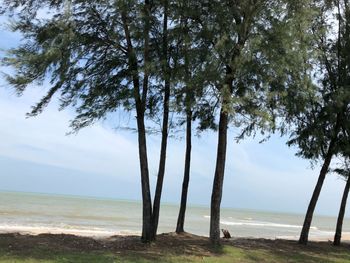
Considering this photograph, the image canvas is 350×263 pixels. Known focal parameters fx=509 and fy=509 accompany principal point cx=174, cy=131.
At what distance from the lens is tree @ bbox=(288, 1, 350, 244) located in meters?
17.1

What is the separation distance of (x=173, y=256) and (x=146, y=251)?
91cm

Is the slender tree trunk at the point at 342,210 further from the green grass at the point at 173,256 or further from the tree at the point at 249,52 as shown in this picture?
the tree at the point at 249,52

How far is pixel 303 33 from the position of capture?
13.1 meters

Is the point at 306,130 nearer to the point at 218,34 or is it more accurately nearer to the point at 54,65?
the point at 218,34

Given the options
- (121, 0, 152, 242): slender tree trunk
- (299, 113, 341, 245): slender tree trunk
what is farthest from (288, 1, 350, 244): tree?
(121, 0, 152, 242): slender tree trunk

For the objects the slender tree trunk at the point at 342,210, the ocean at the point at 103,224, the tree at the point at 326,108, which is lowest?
the ocean at the point at 103,224

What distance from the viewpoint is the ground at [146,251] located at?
38.3 ft

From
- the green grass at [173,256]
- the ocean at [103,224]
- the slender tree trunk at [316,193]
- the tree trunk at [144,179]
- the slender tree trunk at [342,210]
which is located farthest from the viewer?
the ocean at [103,224]

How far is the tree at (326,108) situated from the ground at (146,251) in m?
2.92

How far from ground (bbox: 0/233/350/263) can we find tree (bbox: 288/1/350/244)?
2.92 meters

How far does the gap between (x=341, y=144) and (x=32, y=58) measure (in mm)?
10674

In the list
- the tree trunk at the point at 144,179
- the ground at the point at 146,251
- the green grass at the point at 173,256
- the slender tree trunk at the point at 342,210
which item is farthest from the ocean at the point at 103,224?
the slender tree trunk at the point at 342,210

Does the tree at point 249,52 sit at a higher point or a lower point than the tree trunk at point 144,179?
higher

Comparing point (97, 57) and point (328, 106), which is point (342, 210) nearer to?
point (328, 106)
